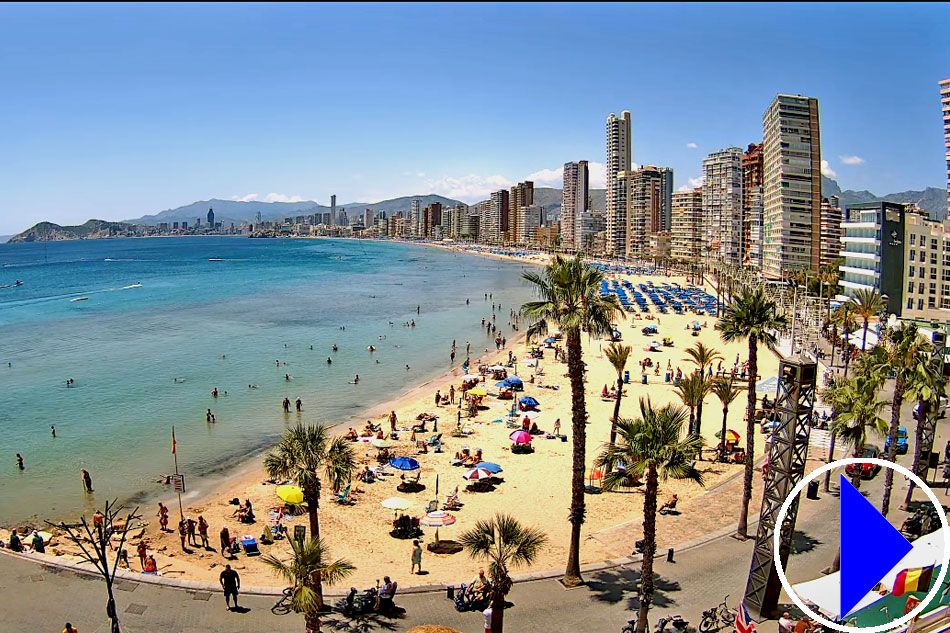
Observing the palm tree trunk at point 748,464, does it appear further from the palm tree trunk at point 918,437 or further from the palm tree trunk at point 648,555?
the palm tree trunk at point 648,555

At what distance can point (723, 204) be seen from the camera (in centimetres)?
12862

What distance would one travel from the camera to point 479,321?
71188 millimetres

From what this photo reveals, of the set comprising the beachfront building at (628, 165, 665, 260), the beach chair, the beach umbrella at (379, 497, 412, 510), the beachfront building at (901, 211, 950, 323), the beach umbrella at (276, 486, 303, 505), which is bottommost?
the beach chair

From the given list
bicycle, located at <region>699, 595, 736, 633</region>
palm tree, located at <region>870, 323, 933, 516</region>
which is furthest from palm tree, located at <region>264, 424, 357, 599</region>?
palm tree, located at <region>870, 323, 933, 516</region>

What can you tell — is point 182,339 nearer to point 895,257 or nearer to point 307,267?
point 895,257

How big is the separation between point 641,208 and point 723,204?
4927 centimetres

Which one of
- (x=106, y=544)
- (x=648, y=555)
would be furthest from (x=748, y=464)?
(x=106, y=544)

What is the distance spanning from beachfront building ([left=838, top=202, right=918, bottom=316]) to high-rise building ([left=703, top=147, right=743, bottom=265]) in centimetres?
6606

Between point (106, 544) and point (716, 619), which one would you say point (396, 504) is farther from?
point (716, 619)

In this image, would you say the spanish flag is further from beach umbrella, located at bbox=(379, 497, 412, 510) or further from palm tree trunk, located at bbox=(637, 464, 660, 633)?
beach umbrella, located at bbox=(379, 497, 412, 510)

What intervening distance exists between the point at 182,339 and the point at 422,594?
50.1 meters

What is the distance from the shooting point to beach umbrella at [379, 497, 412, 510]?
21.1 m

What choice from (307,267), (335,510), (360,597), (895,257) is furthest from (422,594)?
(307,267)

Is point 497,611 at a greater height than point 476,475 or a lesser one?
greater
